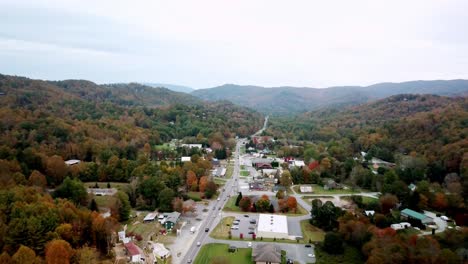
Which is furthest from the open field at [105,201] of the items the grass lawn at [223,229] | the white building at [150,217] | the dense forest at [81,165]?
the grass lawn at [223,229]

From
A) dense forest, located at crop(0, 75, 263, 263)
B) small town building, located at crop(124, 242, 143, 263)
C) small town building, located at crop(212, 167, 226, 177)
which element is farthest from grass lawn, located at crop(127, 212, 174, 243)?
small town building, located at crop(212, 167, 226, 177)

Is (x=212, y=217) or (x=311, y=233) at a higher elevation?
(x=212, y=217)

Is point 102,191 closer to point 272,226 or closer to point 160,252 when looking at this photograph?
point 160,252

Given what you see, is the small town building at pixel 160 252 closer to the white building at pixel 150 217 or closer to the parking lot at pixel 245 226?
the white building at pixel 150 217

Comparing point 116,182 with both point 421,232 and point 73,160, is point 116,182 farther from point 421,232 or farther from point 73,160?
point 421,232

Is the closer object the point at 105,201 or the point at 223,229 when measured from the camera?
the point at 223,229

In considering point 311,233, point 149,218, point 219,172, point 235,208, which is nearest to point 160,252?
point 149,218
